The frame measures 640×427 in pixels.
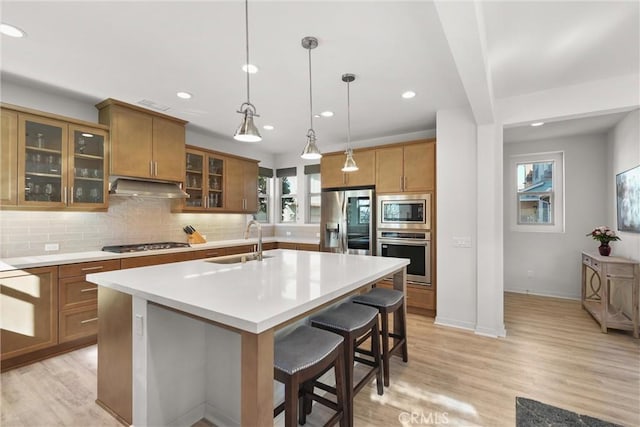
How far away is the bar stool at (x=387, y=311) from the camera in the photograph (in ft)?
7.60

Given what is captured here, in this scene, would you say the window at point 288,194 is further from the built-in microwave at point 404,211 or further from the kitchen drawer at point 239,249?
the built-in microwave at point 404,211

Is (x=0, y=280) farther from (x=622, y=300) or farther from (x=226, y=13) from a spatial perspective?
(x=622, y=300)

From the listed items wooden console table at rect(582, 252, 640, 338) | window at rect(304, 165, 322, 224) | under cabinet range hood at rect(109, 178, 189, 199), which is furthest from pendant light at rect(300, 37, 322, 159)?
wooden console table at rect(582, 252, 640, 338)

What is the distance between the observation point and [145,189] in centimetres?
355

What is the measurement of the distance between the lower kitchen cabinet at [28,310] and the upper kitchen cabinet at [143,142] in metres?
1.25

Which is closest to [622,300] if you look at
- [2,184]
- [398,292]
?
[398,292]

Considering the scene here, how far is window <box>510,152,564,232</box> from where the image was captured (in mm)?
4750

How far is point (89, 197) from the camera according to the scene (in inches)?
126

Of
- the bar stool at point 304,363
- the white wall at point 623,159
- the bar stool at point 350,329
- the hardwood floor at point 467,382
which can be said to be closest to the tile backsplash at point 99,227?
the hardwood floor at point 467,382

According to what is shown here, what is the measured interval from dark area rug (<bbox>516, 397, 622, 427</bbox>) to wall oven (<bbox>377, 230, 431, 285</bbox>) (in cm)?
186

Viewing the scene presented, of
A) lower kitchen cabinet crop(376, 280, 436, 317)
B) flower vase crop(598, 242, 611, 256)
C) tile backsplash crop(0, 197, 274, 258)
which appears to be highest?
tile backsplash crop(0, 197, 274, 258)

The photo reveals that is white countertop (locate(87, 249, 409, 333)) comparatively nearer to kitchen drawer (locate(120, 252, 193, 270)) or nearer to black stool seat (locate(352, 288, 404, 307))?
black stool seat (locate(352, 288, 404, 307))

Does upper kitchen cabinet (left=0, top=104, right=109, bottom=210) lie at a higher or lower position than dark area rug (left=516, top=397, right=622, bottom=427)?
higher

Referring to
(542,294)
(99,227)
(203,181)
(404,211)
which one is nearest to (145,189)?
(99,227)
